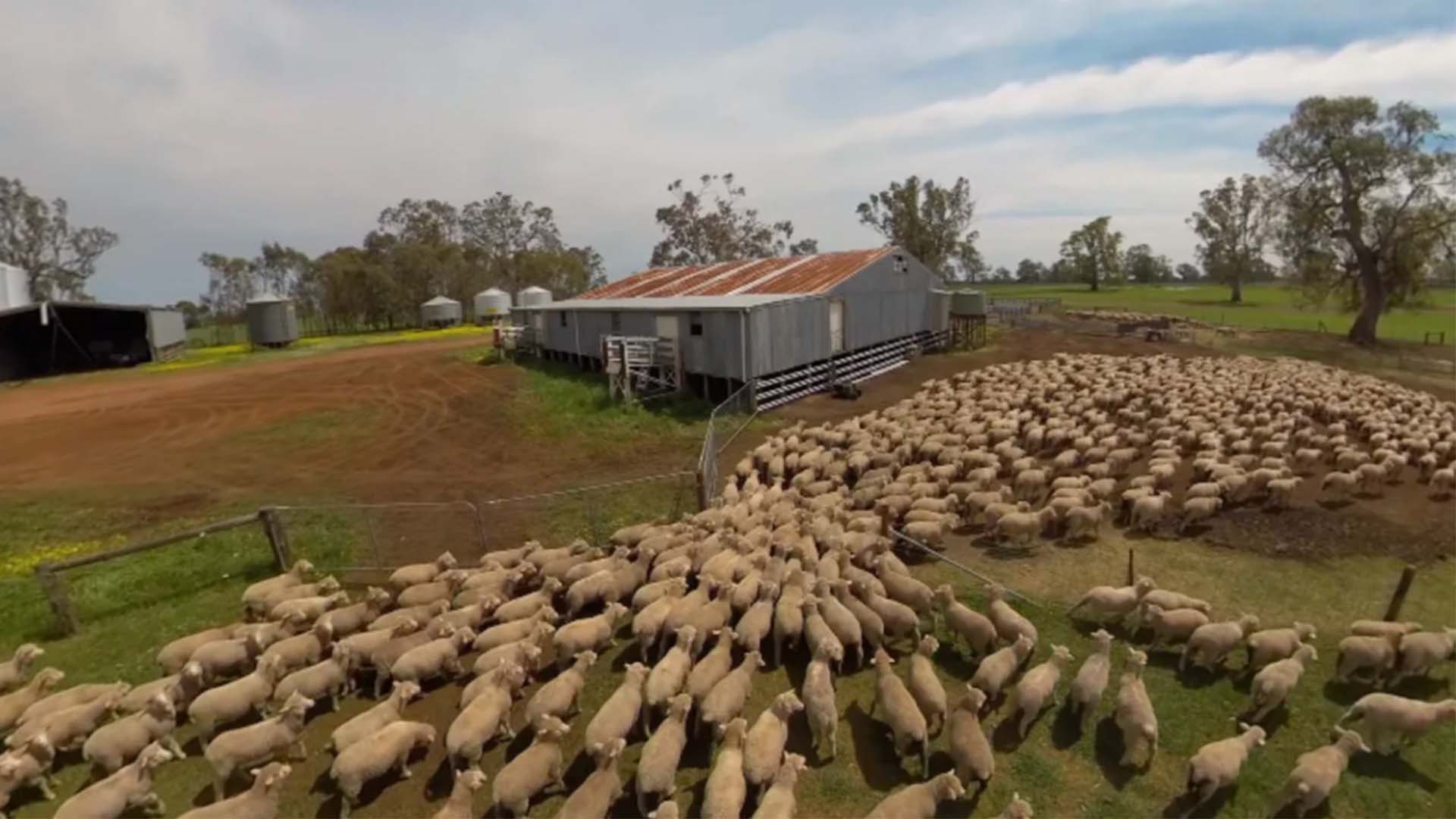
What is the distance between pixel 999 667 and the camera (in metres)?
9.77

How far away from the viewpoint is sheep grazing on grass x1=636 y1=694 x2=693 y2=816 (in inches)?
309

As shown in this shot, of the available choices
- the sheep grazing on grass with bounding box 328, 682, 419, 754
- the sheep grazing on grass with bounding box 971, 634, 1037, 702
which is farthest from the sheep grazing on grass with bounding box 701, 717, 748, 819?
the sheep grazing on grass with bounding box 328, 682, 419, 754

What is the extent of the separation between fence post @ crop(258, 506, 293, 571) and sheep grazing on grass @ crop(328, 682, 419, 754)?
6.18 m

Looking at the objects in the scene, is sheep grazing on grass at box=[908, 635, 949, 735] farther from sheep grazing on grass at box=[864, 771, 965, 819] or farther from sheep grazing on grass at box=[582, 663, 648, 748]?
sheep grazing on grass at box=[582, 663, 648, 748]

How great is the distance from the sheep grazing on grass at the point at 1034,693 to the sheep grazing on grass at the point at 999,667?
0.20 m

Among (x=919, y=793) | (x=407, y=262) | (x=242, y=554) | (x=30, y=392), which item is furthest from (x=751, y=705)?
(x=407, y=262)

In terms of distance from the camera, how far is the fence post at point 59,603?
482 inches

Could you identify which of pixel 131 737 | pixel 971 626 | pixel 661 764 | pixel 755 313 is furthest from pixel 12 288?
pixel 971 626

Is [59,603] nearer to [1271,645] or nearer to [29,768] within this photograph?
[29,768]

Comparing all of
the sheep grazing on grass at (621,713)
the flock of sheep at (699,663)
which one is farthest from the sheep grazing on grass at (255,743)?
the sheep grazing on grass at (621,713)

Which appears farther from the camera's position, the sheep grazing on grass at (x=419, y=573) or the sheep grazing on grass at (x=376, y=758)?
the sheep grazing on grass at (x=419, y=573)

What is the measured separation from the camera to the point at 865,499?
55.7ft

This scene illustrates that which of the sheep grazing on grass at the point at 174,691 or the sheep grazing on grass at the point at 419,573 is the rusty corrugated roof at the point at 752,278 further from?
the sheep grazing on grass at the point at 174,691

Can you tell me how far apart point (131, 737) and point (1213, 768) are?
496 inches
